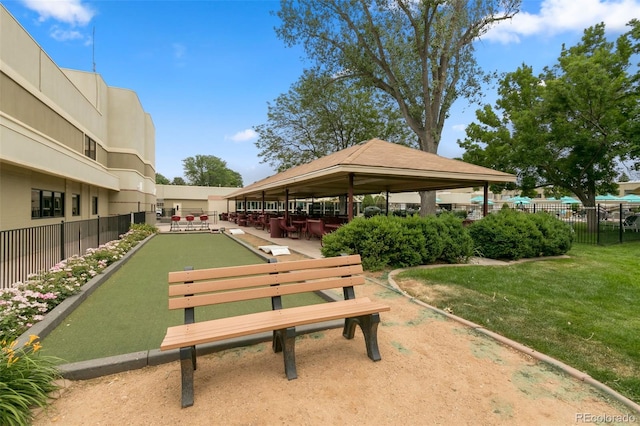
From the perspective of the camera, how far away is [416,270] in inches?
276

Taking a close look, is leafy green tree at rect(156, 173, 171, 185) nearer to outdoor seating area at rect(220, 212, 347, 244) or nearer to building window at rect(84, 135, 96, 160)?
building window at rect(84, 135, 96, 160)

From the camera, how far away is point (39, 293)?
4.33m

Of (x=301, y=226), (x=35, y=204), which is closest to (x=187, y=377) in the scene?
(x=301, y=226)

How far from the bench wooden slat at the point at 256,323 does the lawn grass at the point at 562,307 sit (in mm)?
2078

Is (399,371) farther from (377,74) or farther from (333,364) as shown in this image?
(377,74)

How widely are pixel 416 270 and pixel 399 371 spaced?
4.25 metres

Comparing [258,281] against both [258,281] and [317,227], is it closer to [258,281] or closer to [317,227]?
[258,281]

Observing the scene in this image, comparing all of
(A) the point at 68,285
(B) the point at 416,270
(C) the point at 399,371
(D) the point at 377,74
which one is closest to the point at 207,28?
(D) the point at 377,74

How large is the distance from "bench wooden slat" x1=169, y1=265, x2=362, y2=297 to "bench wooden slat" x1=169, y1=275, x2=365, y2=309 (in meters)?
0.05

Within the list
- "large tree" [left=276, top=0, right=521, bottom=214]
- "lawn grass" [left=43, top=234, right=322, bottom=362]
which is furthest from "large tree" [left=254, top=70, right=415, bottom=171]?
"lawn grass" [left=43, top=234, right=322, bottom=362]

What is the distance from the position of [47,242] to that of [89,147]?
15.8 meters

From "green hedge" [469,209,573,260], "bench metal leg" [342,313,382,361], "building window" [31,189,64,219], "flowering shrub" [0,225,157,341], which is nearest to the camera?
"bench metal leg" [342,313,382,361]

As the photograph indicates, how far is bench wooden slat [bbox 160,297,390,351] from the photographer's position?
2.47 m

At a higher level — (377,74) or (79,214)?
(377,74)
